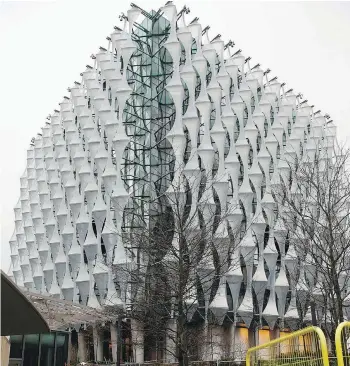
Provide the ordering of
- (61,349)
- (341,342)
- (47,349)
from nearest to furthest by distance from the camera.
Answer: (341,342), (47,349), (61,349)

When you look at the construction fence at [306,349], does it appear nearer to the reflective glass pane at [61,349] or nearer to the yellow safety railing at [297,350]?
the yellow safety railing at [297,350]

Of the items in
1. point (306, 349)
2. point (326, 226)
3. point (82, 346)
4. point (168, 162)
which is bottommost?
point (306, 349)

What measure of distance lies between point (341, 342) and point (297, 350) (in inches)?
25.5

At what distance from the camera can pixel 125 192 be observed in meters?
43.1

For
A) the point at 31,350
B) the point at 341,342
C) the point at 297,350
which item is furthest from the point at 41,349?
the point at 341,342

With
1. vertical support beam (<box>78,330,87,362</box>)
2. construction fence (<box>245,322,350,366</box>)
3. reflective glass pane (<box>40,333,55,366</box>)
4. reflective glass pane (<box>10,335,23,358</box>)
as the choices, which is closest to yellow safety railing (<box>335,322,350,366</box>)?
construction fence (<box>245,322,350,366</box>)

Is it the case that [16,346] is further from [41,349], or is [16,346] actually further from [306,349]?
[306,349]

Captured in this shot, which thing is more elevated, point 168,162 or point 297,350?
point 168,162

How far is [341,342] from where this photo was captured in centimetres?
643

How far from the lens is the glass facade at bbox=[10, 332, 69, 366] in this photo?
23.8 metres

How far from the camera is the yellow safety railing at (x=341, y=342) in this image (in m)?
5.64

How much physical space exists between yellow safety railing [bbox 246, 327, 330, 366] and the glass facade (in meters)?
17.0

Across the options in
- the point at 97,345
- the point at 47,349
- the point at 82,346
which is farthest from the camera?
the point at 82,346

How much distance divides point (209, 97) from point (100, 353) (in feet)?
72.4
